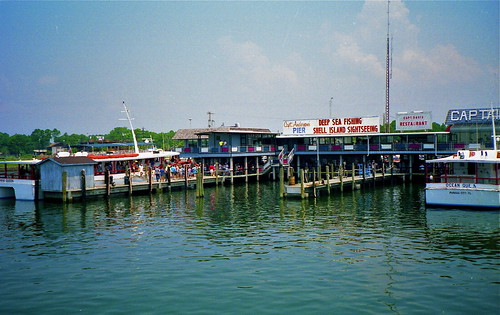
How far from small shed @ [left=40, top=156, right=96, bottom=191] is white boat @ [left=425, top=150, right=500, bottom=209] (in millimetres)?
28431

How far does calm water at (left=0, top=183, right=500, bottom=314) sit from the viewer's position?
52.2 feet

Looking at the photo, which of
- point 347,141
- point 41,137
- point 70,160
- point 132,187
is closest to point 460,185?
point 347,141

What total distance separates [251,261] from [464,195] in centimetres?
1953

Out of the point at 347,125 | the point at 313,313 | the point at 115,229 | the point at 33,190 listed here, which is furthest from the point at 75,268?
the point at 347,125

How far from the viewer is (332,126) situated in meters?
61.0

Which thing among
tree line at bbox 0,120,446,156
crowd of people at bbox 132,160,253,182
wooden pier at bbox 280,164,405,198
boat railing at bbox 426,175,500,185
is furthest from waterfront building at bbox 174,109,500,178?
tree line at bbox 0,120,446,156

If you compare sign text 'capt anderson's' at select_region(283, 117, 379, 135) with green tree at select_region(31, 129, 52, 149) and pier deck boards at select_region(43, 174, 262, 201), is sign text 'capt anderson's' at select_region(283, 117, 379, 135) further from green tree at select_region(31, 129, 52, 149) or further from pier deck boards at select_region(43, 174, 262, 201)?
green tree at select_region(31, 129, 52, 149)

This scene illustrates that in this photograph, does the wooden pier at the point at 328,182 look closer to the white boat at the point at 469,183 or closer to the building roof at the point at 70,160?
the white boat at the point at 469,183

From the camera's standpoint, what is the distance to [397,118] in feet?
189

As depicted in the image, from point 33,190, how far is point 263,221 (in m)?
22.7

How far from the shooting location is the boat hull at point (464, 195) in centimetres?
3247

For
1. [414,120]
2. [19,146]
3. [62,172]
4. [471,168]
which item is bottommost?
[471,168]

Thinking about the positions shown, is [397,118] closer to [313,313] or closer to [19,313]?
[313,313]

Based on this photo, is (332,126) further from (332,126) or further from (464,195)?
(464,195)
